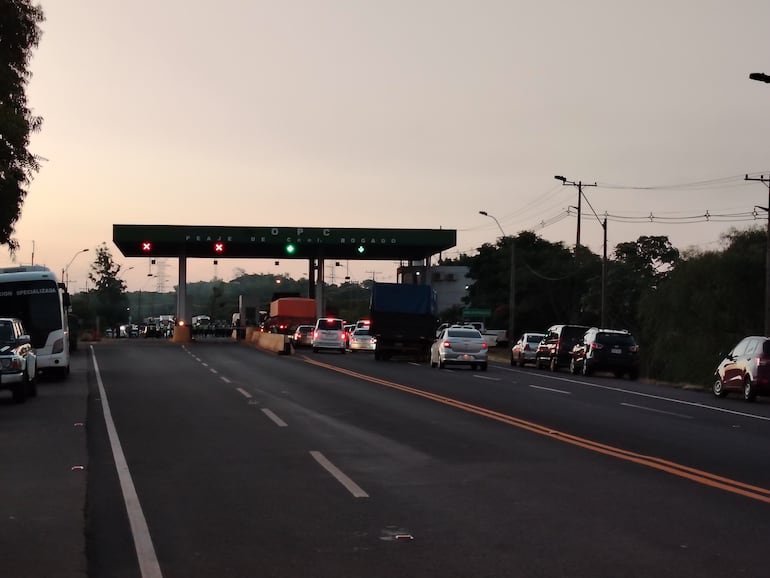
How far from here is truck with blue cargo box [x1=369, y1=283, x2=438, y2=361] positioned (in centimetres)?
4753

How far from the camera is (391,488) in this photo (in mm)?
11250

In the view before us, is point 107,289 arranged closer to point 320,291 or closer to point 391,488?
point 320,291

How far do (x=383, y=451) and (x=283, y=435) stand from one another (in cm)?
249

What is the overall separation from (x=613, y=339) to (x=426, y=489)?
2927cm

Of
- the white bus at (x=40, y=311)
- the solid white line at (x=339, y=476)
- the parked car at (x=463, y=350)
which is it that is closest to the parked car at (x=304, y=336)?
the parked car at (x=463, y=350)

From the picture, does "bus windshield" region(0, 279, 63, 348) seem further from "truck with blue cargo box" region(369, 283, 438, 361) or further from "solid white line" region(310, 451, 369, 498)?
"solid white line" region(310, 451, 369, 498)

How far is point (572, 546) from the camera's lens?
8328mm

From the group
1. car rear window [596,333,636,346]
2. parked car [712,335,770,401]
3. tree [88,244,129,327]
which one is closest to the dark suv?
car rear window [596,333,636,346]

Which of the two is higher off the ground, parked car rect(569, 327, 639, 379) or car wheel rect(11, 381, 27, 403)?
parked car rect(569, 327, 639, 379)

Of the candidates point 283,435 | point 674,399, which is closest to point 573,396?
point 674,399

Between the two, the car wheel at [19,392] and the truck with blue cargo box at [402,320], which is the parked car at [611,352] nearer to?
the truck with blue cargo box at [402,320]

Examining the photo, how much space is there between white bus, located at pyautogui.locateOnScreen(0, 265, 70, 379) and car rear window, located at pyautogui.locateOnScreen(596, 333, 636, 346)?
18.5 m

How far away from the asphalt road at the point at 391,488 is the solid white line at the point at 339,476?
0.03 m

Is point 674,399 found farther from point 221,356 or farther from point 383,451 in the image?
point 221,356
